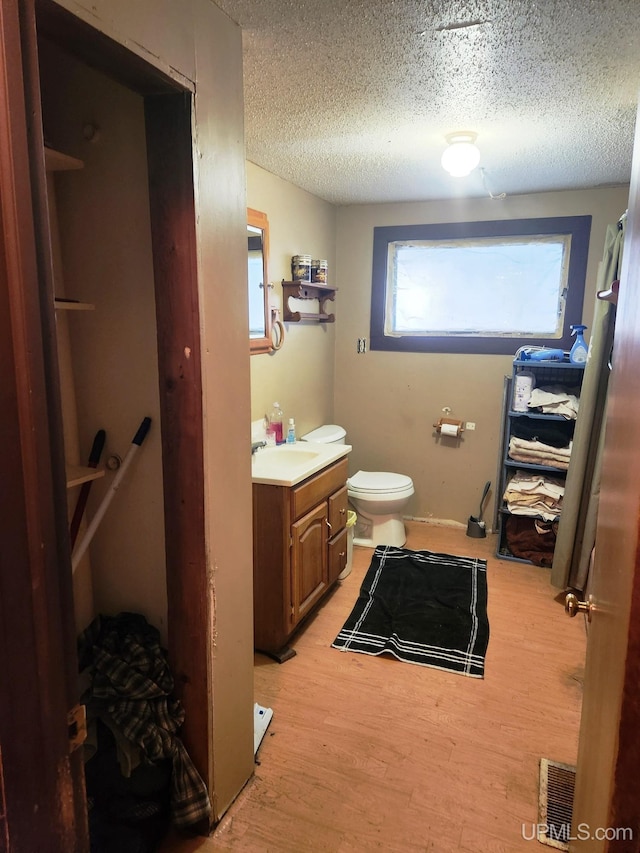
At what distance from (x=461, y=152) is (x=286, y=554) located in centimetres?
194

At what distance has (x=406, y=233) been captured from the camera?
12.6 ft

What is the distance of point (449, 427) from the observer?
3.84 meters

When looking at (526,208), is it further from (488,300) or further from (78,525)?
(78,525)

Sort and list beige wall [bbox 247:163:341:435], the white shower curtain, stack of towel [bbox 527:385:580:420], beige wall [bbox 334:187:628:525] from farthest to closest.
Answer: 1. beige wall [bbox 334:187:628:525]
2. stack of towel [bbox 527:385:580:420]
3. beige wall [bbox 247:163:341:435]
4. the white shower curtain

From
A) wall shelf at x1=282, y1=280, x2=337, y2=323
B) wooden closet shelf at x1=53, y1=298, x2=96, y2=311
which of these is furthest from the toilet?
wooden closet shelf at x1=53, y1=298, x2=96, y2=311

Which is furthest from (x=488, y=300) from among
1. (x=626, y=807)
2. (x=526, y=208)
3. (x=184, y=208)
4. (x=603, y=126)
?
(x=626, y=807)

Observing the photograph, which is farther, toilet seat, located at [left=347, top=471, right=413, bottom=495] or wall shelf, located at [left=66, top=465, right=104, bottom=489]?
toilet seat, located at [left=347, top=471, right=413, bottom=495]

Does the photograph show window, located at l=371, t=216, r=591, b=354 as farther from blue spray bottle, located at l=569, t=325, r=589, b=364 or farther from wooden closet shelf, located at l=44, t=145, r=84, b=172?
wooden closet shelf, located at l=44, t=145, r=84, b=172

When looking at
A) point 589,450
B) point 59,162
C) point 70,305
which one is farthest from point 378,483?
point 59,162

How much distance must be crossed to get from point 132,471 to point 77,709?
3.11 feet

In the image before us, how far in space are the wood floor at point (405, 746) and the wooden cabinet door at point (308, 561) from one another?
0.20 meters

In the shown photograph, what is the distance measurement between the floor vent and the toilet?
178 centimetres

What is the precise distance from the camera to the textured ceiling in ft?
4.75

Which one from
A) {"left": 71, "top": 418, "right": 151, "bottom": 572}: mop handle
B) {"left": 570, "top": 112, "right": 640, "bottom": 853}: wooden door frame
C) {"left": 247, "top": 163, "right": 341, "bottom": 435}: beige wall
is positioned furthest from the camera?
{"left": 247, "top": 163, "right": 341, "bottom": 435}: beige wall
